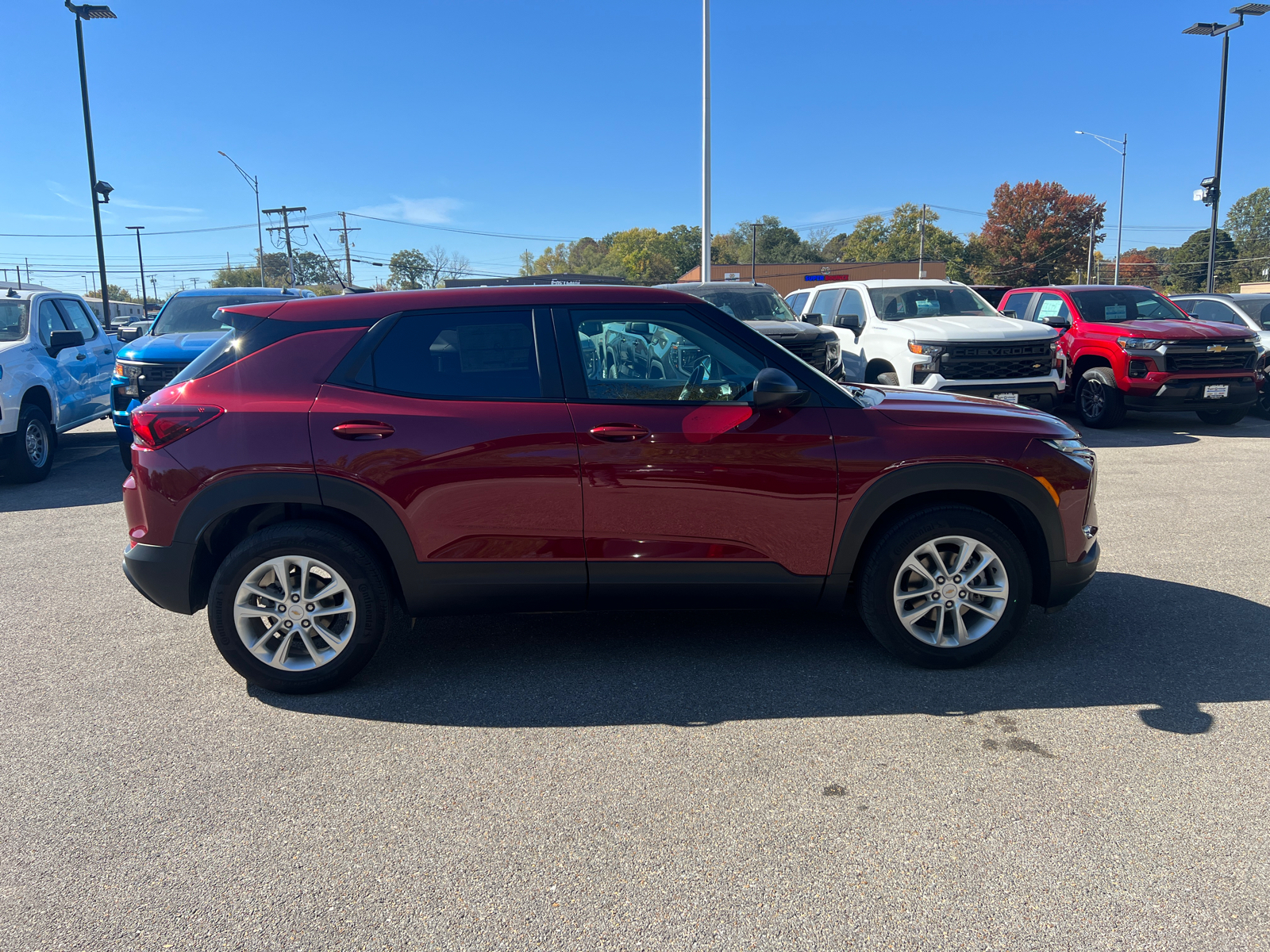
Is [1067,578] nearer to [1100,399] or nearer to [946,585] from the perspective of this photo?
[946,585]

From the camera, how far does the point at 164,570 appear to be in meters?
3.90

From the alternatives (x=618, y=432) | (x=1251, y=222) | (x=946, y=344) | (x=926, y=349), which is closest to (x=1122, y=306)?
(x=946, y=344)

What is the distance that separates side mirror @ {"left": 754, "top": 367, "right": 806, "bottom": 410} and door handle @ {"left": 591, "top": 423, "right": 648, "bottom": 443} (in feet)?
1.71

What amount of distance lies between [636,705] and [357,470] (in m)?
1.57

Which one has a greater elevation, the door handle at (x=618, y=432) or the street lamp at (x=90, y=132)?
the street lamp at (x=90, y=132)

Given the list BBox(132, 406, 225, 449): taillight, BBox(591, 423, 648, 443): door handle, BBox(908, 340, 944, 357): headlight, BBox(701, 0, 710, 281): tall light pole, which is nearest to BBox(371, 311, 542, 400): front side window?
BBox(591, 423, 648, 443): door handle

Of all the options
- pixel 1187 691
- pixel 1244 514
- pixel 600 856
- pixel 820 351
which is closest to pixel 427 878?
pixel 600 856

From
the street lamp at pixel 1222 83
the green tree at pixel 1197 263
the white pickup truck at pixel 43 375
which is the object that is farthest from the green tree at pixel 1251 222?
the white pickup truck at pixel 43 375

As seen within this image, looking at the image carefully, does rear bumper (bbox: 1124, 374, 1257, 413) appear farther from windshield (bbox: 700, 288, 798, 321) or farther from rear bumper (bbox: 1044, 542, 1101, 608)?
rear bumper (bbox: 1044, 542, 1101, 608)

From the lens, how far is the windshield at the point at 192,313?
10.8 meters

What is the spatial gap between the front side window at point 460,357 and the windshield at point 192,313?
7569 mm

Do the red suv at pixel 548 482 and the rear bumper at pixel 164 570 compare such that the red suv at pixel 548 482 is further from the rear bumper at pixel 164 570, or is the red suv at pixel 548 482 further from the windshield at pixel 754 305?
the windshield at pixel 754 305

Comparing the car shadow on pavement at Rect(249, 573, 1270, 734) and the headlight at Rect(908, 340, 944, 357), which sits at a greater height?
the headlight at Rect(908, 340, 944, 357)

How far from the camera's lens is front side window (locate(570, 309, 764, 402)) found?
3.97 metres
